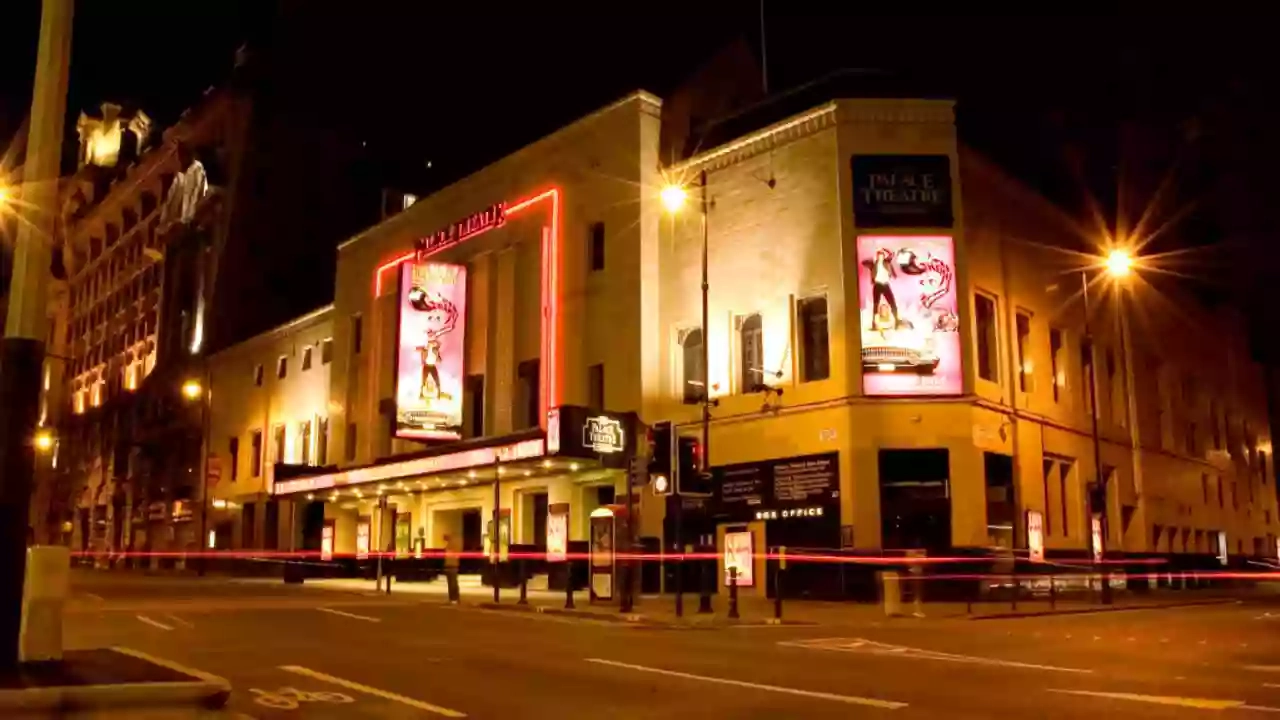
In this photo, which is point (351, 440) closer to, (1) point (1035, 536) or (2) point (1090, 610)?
(1) point (1035, 536)

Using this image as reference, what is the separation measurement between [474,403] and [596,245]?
8.45 metres

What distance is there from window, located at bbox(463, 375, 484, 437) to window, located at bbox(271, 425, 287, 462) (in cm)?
1785

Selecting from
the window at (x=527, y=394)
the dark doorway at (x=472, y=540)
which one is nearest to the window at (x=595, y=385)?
the window at (x=527, y=394)

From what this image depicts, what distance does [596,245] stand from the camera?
3606cm

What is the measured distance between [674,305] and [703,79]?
796cm

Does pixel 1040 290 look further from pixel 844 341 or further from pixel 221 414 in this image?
pixel 221 414

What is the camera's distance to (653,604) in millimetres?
26719

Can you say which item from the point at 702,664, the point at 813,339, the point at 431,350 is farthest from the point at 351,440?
the point at 702,664

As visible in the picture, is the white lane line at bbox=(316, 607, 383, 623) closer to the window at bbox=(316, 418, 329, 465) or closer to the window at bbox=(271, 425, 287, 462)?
the window at bbox=(316, 418, 329, 465)

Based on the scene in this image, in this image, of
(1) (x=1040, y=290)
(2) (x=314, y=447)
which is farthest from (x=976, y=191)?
(2) (x=314, y=447)

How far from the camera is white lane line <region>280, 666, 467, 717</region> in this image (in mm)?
9875

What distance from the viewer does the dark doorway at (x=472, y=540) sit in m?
41.0

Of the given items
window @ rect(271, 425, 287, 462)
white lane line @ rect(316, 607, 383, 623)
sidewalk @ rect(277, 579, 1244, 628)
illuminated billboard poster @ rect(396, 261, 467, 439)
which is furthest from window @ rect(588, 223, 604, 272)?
window @ rect(271, 425, 287, 462)

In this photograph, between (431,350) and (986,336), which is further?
(431,350)
